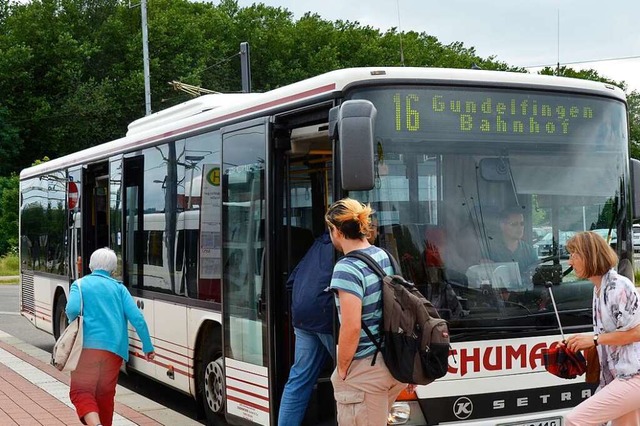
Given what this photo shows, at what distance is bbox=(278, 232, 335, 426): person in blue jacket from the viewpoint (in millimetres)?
6090

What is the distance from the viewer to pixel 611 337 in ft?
17.6

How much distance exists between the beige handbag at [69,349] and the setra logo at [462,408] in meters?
2.79

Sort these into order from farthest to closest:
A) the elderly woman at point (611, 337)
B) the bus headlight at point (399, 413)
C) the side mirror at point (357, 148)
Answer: the bus headlight at point (399, 413)
the side mirror at point (357, 148)
the elderly woman at point (611, 337)

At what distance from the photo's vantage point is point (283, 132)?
23.1ft

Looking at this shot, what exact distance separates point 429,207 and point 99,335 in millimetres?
2744

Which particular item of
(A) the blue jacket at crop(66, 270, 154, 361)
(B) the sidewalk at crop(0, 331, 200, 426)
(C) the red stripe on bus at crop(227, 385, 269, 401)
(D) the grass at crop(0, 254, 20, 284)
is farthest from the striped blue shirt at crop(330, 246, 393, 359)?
(D) the grass at crop(0, 254, 20, 284)

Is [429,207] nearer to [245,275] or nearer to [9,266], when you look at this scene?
[245,275]

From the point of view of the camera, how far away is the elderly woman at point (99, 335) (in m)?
7.09

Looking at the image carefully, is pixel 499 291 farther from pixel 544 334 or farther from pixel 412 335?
pixel 412 335

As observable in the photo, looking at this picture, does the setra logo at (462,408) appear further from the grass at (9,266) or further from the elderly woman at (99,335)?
the grass at (9,266)

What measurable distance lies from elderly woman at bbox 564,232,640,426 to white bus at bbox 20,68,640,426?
0.70 metres

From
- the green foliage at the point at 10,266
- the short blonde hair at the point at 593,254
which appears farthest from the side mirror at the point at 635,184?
the green foliage at the point at 10,266

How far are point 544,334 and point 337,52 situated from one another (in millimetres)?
54249

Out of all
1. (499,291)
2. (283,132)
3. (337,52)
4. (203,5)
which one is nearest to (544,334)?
(499,291)
